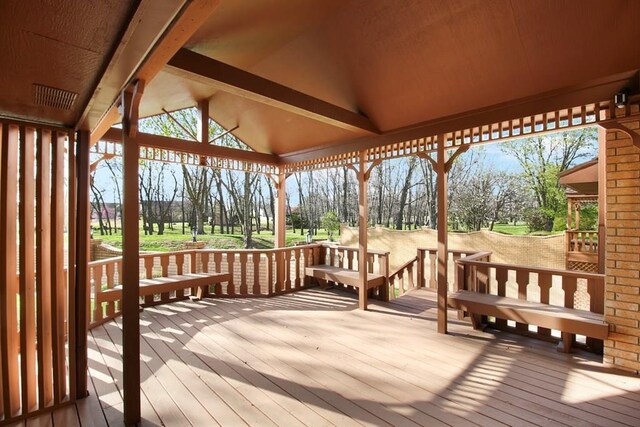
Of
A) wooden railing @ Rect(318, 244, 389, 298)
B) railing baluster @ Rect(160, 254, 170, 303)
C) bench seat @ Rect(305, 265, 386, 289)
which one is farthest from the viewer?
wooden railing @ Rect(318, 244, 389, 298)

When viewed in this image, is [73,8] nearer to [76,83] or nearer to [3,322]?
[76,83]

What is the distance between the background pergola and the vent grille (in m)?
0.01

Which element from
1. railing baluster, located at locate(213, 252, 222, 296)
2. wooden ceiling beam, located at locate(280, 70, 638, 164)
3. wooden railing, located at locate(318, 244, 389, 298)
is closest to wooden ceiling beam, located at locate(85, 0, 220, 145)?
wooden ceiling beam, located at locate(280, 70, 638, 164)

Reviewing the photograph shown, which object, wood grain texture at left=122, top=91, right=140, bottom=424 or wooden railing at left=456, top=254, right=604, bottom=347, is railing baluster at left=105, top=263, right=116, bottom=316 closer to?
wood grain texture at left=122, top=91, right=140, bottom=424

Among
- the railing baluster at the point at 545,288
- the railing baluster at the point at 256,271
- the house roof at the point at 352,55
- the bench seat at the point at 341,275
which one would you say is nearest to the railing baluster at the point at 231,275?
the railing baluster at the point at 256,271

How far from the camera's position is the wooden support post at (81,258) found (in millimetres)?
2531

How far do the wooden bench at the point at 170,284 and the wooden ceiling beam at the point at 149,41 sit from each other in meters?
3.02

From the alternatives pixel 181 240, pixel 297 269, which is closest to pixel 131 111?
pixel 297 269

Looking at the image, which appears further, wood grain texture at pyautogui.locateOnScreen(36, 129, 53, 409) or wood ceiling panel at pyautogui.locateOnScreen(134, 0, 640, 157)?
wood ceiling panel at pyautogui.locateOnScreen(134, 0, 640, 157)

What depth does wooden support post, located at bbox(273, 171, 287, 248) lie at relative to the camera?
6.96 metres

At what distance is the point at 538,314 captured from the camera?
11.1 feet

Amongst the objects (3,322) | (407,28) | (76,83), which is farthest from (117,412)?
(407,28)

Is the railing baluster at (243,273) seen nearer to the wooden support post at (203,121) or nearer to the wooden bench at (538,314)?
the wooden support post at (203,121)

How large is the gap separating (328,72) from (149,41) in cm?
324
